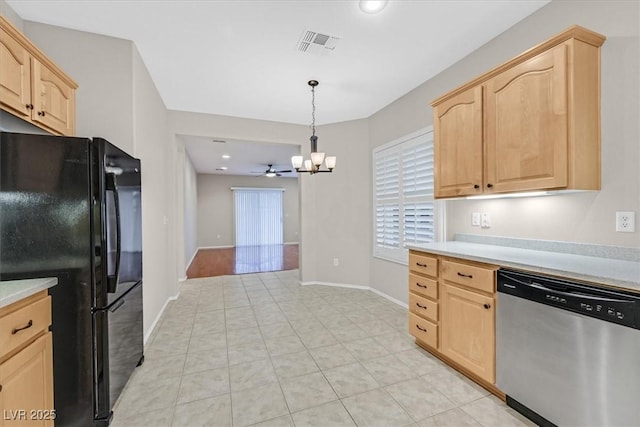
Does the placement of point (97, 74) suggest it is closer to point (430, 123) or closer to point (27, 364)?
point (27, 364)

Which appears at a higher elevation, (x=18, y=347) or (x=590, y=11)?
(x=590, y=11)

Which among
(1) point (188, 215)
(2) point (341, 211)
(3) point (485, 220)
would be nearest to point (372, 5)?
(3) point (485, 220)

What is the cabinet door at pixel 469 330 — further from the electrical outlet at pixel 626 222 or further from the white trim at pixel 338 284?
the white trim at pixel 338 284

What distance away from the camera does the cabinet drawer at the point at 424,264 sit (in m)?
2.27

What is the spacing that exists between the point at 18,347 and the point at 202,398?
1.08 meters

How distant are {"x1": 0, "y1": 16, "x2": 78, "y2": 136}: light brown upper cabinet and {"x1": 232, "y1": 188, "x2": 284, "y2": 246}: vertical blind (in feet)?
27.2

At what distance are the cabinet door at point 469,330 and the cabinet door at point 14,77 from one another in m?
3.00

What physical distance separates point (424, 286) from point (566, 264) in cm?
101

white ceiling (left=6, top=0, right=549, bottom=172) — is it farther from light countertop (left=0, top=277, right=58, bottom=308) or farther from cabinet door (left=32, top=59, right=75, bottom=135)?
light countertop (left=0, top=277, right=58, bottom=308)

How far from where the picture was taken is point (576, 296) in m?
1.38

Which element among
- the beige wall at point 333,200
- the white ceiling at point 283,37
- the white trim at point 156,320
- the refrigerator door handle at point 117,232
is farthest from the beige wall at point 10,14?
the white trim at point 156,320

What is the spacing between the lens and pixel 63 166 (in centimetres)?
153

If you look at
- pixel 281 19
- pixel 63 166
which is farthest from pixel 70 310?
pixel 281 19

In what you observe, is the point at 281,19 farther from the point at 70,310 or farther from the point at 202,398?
the point at 202,398
